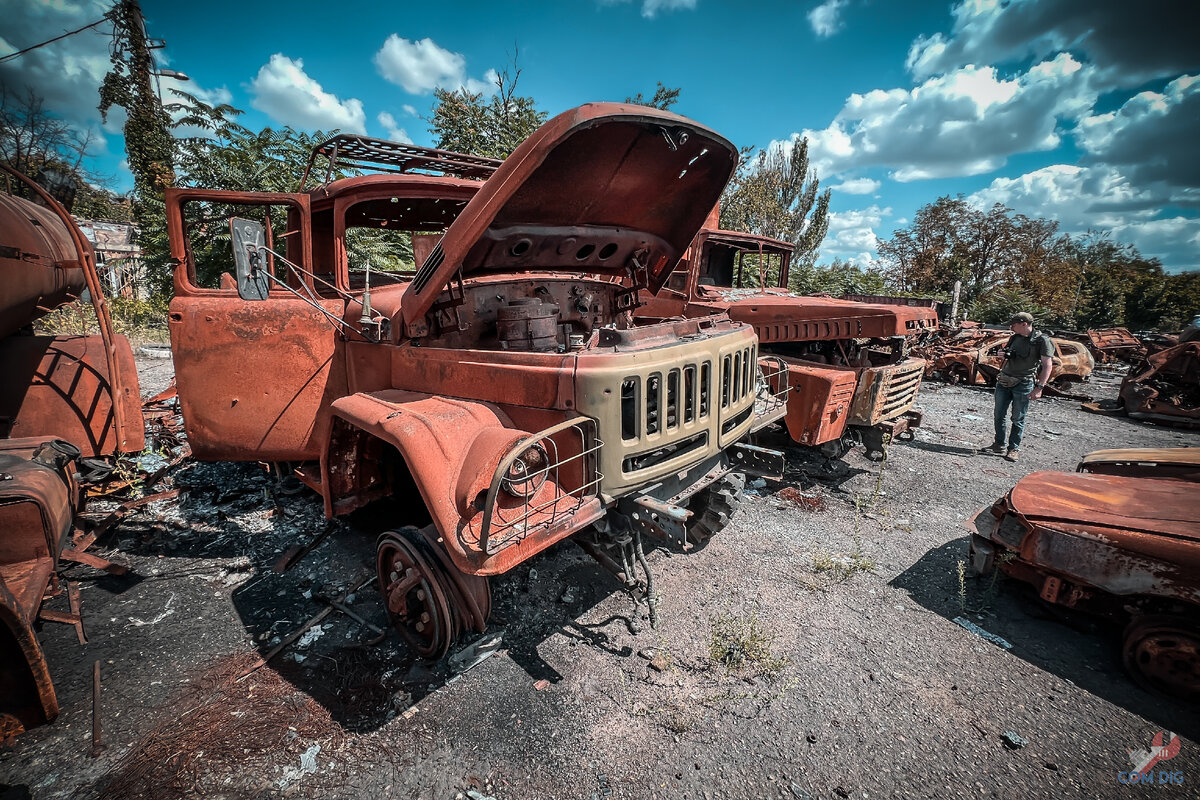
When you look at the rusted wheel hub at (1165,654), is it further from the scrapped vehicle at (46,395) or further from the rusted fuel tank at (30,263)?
the rusted fuel tank at (30,263)

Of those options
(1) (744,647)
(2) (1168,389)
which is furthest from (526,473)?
(2) (1168,389)

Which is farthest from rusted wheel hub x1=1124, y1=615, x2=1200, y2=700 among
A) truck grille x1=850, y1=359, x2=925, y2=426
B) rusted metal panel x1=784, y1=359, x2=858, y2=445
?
truck grille x1=850, y1=359, x2=925, y2=426

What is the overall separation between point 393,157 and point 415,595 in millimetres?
3501

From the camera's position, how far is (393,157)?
4137 mm

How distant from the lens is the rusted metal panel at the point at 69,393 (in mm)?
3939

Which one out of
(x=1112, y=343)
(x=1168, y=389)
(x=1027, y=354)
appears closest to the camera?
(x=1027, y=354)

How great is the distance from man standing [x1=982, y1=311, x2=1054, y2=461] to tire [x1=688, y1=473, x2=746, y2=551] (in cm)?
477

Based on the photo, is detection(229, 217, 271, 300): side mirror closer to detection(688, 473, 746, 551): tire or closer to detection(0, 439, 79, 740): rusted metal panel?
detection(0, 439, 79, 740): rusted metal panel

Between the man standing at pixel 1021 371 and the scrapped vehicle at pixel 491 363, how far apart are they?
4.72 m

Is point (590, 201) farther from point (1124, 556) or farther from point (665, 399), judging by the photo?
point (1124, 556)

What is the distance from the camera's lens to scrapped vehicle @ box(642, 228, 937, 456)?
15.3 ft

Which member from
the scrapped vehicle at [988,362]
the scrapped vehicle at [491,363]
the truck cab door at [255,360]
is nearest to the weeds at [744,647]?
the scrapped vehicle at [491,363]

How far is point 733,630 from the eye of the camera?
9.77ft

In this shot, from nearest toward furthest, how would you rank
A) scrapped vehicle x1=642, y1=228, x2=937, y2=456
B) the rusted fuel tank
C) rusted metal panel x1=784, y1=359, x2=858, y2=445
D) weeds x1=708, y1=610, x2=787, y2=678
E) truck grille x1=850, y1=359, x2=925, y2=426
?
weeds x1=708, y1=610, x2=787, y2=678 → the rusted fuel tank → rusted metal panel x1=784, y1=359, x2=858, y2=445 → scrapped vehicle x1=642, y1=228, x2=937, y2=456 → truck grille x1=850, y1=359, x2=925, y2=426
